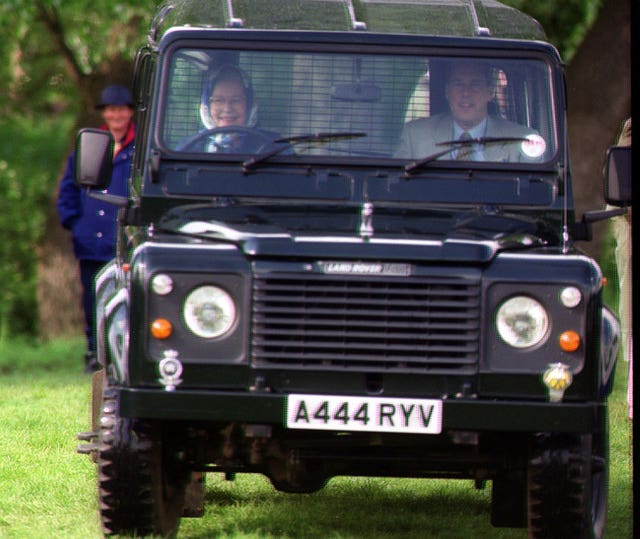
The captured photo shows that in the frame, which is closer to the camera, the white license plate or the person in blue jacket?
the white license plate

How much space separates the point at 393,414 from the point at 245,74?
72.7 inches

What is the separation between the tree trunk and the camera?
50.0 feet

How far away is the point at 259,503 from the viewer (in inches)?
304

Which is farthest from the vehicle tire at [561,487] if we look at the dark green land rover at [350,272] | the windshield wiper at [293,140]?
the windshield wiper at [293,140]

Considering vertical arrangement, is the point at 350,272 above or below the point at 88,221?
above

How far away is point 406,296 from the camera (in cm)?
602

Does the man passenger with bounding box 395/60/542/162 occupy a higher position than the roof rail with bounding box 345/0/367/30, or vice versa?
the roof rail with bounding box 345/0/367/30

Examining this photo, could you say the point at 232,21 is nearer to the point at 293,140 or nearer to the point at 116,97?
the point at 293,140

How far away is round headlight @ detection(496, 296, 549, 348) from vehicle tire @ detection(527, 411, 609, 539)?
45 centimetres

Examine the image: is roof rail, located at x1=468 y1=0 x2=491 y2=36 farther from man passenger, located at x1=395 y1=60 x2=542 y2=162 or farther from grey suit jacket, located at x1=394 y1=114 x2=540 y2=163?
grey suit jacket, located at x1=394 y1=114 x2=540 y2=163

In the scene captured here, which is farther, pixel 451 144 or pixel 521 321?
pixel 451 144

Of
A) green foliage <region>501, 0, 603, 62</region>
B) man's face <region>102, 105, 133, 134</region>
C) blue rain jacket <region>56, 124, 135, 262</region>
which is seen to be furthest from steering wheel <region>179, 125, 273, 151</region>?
green foliage <region>501, 0, 603, 62</region>

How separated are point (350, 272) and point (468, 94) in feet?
4.72

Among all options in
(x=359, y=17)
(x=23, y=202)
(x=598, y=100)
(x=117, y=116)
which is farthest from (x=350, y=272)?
(x=23, y=202)
